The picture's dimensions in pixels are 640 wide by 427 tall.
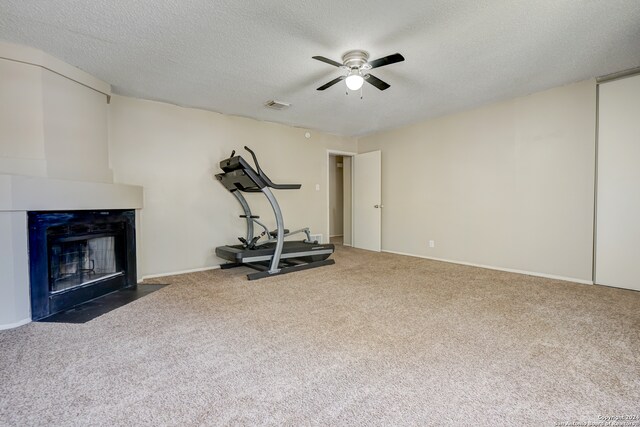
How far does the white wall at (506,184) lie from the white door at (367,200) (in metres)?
0.38

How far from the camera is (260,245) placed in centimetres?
441

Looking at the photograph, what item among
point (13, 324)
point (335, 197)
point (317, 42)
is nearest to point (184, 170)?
point (13, 324)

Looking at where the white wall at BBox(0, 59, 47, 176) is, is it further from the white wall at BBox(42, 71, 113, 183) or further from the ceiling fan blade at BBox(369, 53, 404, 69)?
the ceiling fan blade at BBox(369, 53, 404, 69)

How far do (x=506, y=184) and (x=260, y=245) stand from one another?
366 cm

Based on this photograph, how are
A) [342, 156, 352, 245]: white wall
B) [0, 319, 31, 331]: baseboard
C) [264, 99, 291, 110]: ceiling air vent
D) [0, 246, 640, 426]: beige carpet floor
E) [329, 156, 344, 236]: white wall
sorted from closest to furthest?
[0, 246, 640, 426]: beige carpet floor, [0, 319, 31, 331]: baseboard, [264, 99, 291, 110]: ceiling air vent, [342, 156, 352, 245]: white wall, [329, 156, 344, 236]: white wall

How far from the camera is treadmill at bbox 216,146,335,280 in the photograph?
12.4 feet

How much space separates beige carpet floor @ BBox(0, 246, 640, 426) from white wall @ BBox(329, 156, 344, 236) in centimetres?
515

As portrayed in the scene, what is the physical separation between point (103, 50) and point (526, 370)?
161 inches

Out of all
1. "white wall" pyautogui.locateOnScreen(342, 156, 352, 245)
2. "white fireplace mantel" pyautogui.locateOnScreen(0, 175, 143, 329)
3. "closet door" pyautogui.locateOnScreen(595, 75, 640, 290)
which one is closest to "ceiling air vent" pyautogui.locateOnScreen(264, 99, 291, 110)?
"white fireplace mantel" pyautogui.locateOnScreen(0, 175, 143, 329)

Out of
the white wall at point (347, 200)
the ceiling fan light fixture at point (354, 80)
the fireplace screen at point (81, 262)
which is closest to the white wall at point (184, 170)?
the fireplace screen at point (81, 262)

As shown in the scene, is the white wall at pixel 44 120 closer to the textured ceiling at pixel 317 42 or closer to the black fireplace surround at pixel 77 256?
the textured ceiling at pixel 317 42

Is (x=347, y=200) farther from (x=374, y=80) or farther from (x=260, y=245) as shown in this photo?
(x=374, y=80)

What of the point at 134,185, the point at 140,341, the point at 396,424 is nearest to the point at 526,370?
the point at 396,424

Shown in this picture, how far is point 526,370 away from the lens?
1.70m
